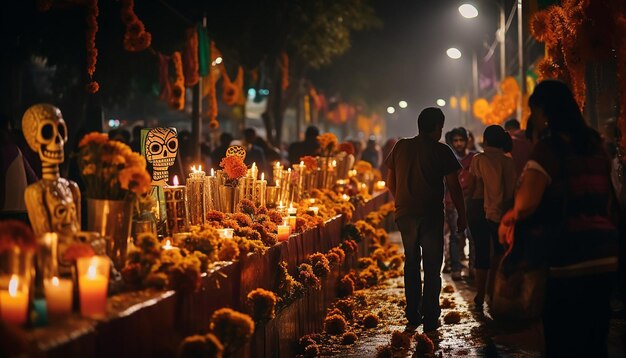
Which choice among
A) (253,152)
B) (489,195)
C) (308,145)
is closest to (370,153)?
(308,145)

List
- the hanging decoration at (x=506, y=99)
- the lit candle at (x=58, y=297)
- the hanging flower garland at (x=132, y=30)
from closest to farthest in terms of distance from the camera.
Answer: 1. the lit candle at (x=58, y=297)
2. the hanging flower garland at (x=132, y=30)
3. the hanging decoration at (x=506, y=99)

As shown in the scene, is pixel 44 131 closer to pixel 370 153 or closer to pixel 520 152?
pixel 520 152

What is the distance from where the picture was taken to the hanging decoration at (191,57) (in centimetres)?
2106

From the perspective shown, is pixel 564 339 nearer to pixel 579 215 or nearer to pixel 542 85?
Answer: pixel 579 215

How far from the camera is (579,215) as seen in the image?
18.9 feet

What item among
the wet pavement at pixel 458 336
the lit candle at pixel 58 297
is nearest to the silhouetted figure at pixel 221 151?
the wet pavement at pixel 458 336

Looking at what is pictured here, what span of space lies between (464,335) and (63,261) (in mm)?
5037

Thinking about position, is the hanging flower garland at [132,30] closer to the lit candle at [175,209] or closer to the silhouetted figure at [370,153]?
the lit candle at [175,209]

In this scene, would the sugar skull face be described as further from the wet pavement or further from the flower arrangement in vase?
the wet pavement

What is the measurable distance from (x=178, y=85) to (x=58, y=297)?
1624cm

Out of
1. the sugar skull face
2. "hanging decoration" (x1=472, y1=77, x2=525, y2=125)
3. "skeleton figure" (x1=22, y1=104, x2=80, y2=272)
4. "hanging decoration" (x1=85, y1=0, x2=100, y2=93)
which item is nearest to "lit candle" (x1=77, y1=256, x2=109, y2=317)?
"skeleton figure" (x1=22, y1=104, x2=80, y2=272)

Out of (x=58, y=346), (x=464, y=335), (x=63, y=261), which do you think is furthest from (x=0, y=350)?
(x=464, y=335)

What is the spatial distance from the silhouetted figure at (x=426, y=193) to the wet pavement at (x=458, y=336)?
0.47m

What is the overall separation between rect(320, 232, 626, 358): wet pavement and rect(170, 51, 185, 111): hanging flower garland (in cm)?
1029
